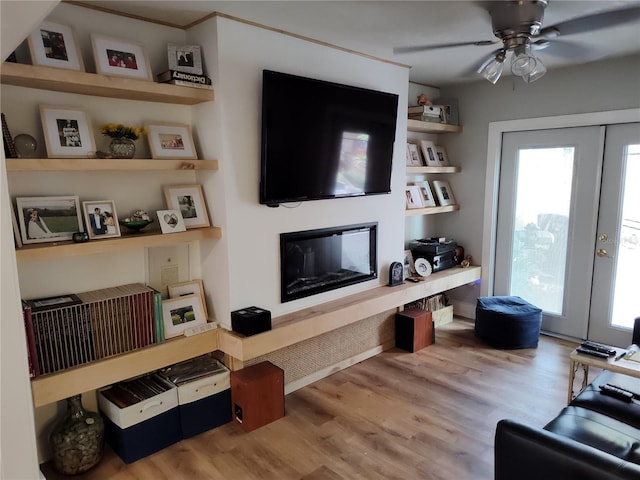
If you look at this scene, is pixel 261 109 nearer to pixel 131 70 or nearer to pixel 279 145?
pixel 279 145

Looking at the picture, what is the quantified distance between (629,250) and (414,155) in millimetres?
1979

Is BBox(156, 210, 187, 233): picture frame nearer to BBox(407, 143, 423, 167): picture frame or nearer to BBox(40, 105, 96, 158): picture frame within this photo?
BBox(40, 105, 96, 158): picture frame

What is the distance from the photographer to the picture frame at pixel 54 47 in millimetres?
2131

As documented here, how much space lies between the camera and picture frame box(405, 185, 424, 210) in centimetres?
429

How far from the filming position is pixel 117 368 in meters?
2.42

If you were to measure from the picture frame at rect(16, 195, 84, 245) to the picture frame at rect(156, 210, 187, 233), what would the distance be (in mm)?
411

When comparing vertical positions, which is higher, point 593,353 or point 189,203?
point 189,203

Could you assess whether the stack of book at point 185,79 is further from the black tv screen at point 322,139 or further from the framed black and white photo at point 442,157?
the framed black and white photo at point 442,157

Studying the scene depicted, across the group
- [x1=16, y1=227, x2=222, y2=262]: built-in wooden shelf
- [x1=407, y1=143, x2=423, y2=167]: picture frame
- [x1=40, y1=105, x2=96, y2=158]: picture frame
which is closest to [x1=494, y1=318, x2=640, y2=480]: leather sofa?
[x1=16, y1=227, x2=222, y2=262]: built-in wooden shelf

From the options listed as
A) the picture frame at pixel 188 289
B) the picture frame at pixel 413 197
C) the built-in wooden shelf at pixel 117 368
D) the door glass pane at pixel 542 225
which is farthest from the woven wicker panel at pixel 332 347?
the door glass pane at pixel 542 225

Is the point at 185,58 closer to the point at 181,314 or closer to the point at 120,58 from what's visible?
the point at 120,58

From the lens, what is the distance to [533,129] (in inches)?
163

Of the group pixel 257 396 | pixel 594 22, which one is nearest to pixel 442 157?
pixel 594 22

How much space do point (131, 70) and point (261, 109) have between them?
743mm
